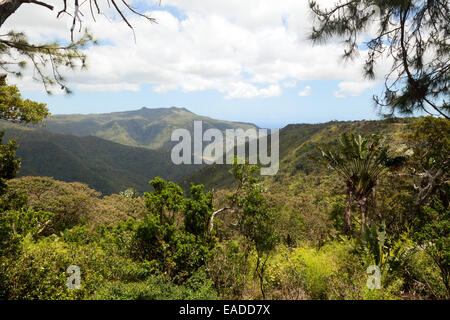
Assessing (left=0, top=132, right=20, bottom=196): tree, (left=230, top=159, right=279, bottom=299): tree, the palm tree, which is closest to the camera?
(left=230, top=159, right=279, bottom=299): tree

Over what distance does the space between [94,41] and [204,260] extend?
549 centimetres

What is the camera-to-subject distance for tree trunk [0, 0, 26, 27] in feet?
9.73

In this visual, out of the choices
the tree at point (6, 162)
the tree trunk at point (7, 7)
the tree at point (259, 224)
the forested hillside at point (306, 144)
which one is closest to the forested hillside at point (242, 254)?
the tree at point (259, 224)

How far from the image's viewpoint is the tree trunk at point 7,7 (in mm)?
2965

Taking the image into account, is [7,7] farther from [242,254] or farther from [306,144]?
[306,144]

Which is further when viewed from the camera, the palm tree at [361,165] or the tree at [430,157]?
the tree at [430,157]

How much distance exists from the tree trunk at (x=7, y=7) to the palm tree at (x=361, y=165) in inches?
349

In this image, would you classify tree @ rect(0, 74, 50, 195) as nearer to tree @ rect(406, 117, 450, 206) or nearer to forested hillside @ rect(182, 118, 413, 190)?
tree @ rect(406, 117, 450, 206)

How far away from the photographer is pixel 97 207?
70.1ft

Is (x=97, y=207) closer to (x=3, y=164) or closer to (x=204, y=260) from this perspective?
(x=3, y=164)

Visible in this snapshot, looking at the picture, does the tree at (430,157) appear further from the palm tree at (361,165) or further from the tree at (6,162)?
the tree at (6,162)

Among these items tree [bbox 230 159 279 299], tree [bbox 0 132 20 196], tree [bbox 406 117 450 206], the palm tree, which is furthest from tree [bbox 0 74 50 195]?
tree [bbox 406 117 450 206]

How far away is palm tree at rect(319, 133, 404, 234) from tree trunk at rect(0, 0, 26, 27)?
887 cm

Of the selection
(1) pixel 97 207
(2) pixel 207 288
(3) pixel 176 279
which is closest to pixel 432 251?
(2) pixel 207 288
